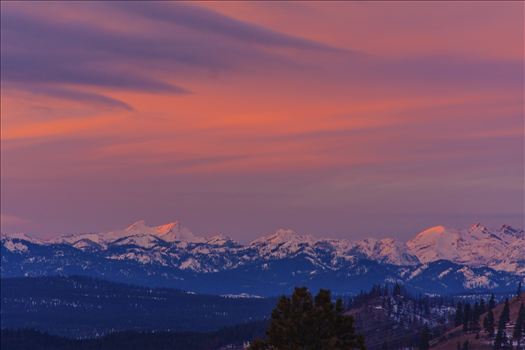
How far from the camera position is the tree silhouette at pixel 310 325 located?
5891cm

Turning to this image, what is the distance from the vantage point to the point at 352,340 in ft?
196

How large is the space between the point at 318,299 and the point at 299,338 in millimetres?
2418

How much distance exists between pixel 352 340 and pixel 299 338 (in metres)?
3.02

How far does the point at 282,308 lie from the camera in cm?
6000

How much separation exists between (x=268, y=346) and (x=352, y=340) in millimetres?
4731

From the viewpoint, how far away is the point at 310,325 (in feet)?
194

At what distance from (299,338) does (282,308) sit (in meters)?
1.96

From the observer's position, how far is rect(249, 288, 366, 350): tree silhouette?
58906 mm

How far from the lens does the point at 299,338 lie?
59.2 meters

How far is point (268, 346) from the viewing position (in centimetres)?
6072

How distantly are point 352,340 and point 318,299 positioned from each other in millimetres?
2929
